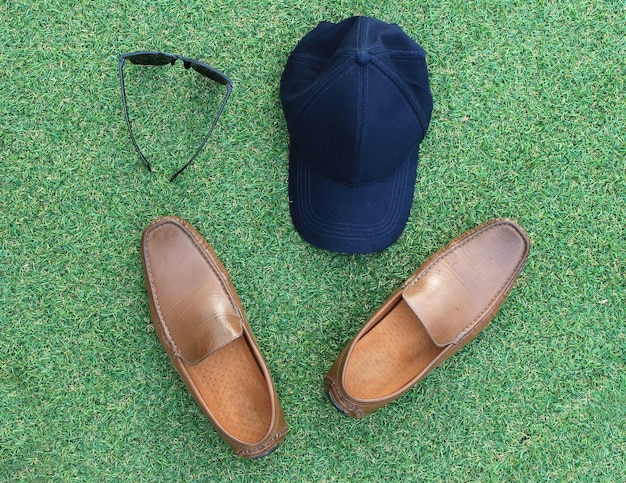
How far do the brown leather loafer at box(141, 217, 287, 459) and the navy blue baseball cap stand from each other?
24cm

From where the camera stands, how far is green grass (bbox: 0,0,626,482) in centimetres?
131

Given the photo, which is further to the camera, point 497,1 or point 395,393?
point 497,1

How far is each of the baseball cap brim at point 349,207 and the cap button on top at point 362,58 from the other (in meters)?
0.25

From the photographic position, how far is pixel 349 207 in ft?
4.01

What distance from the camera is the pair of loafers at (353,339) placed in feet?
4.03

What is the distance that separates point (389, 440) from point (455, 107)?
79 centimetres

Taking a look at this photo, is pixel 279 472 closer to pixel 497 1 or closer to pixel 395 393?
pixel 395 393

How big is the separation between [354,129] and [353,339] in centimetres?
44

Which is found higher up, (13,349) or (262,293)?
(262,293)

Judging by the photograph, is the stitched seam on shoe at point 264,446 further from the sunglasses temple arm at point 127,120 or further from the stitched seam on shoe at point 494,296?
the sunglasses temple arm at point 127,120

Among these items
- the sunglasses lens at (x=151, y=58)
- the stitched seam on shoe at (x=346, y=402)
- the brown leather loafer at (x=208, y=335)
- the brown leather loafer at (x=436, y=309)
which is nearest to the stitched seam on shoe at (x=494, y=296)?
the brown leather loafer at (x=436, y=309)

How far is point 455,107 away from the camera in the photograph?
1328 millimetres

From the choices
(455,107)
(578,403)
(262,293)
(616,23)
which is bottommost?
(578,403)

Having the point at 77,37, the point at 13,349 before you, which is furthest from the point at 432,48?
the point at 13,349
